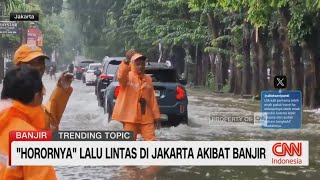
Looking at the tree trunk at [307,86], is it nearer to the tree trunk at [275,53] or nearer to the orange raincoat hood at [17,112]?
the tree trunk at [275,53]

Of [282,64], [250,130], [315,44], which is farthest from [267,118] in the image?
[315,44]

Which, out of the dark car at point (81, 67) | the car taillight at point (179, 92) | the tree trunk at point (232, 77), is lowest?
the car taillight at point (179, 92)

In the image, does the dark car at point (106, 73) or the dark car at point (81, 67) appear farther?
the dark car at point (106, 73)

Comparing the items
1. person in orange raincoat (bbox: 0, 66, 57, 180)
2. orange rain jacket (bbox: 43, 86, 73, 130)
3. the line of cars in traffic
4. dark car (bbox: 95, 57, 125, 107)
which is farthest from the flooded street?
person in orange raincoat (bbox: 0, 66, 57, 180)

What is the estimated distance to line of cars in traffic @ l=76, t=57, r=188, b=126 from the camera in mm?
7512

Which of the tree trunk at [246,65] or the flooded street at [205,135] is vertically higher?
the tree trunk at [246,65]

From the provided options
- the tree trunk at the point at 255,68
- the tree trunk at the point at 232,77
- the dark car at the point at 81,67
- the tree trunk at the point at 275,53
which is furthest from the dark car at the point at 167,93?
the tree trunk at the point at 275,53

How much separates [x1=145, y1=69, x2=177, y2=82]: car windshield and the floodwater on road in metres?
0.47

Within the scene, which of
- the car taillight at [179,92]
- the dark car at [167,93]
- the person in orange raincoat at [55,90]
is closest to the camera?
the person in orange raincoat at [55,90]

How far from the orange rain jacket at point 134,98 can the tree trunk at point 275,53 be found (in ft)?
7.20

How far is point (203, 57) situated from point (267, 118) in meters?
1.83

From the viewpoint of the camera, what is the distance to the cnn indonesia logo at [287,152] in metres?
5.19

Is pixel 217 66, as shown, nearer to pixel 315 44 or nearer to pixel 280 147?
pixel 280 147

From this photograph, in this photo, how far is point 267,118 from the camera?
21.5 feet
